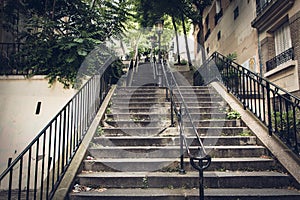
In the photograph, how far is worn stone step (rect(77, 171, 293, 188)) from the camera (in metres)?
3.14

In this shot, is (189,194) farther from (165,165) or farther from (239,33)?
(239,33)

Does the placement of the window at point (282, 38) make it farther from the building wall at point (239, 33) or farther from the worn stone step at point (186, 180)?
the worn stone step at point (186, 180)

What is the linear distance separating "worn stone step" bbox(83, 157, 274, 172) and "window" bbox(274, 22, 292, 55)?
505 centimetres

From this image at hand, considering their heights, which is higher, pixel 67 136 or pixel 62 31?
pixel 62 31

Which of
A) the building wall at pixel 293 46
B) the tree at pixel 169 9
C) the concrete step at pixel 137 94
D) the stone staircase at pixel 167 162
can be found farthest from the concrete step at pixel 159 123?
the tree at pixel 169 9

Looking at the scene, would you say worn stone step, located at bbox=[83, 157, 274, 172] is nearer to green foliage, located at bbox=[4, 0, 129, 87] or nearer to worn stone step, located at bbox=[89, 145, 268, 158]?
worn stone step, located at bbox=[89, 145, 268, 158]

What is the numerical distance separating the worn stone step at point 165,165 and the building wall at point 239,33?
5.85 meters

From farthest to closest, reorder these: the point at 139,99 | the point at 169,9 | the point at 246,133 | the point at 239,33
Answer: the point at 169,9 < the point at 239,33 < the point at 139,99 < the point at 246,133

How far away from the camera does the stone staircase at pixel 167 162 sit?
300 cm

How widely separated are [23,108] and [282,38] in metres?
7.73

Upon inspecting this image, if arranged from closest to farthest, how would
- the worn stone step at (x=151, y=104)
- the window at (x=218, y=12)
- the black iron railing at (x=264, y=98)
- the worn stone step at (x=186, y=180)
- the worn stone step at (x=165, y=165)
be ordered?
the worn stone step at (x=186, y=180)
the worn stone step at (x=165, y=165)
the black iron railing at (x=264, y=98)
the worn stone step at (x=151, y=104)
the window at (x=218, y=12)

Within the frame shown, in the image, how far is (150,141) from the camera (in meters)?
4.11

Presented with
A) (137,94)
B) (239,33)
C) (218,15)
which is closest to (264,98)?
(137,94)

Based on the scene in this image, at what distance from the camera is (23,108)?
528cm
